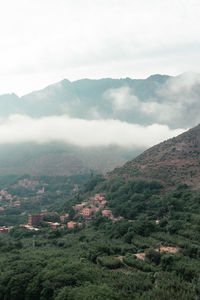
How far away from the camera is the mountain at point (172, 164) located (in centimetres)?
7094

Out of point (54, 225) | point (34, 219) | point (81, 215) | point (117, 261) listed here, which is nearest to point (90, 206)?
point (81, 215)

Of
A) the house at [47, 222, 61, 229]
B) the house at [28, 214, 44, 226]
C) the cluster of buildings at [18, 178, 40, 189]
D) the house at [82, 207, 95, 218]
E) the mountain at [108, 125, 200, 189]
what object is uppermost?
the mountain at [108, 125, 200, 189]

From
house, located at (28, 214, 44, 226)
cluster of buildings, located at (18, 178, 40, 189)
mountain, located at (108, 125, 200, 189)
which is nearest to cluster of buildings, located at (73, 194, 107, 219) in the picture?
house, located at (28, 214, 44, 226)

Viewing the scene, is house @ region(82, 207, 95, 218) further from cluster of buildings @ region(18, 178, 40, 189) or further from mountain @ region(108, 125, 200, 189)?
cluster of buildings @ region(18, 178, 40, 189)

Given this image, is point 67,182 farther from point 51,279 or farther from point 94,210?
point 51,279

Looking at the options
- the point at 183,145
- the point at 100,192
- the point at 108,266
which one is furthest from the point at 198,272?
the point at 183,145

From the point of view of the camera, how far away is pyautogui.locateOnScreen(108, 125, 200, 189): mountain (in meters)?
70.9

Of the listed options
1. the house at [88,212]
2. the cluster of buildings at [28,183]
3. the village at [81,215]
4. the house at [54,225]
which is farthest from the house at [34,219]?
the cluster of buildings at [28,183]

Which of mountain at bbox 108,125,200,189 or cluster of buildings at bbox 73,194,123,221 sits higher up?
mountain at bbox 108,125,200,189

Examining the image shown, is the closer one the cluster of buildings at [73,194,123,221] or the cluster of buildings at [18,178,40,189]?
the cluster of buildings at [73,194,123,221]

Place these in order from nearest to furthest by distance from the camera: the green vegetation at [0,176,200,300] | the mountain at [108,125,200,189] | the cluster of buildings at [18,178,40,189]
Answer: the green vegetation at [0,176,200,300] → the mountain at [108,125,200,189] → the cluster of buildings at [18,178,40,189]

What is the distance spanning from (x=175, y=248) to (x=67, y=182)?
132 metres

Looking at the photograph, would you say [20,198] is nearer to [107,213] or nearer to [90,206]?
[90,206]

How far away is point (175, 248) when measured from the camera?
3809 cm
